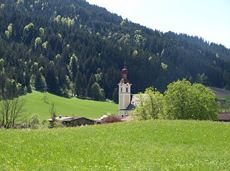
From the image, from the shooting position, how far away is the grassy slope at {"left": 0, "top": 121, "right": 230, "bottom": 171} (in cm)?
2336

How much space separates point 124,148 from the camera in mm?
30719

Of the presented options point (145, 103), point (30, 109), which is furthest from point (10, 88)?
point (145, 103)

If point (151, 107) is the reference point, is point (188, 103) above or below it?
above

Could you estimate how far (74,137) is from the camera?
3541 centimetres

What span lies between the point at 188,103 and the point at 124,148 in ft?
205

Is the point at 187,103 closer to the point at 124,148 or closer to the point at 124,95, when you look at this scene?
the point at 124,148

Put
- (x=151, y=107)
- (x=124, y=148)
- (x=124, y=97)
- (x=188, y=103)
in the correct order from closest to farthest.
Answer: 1. (x=124, y=148)
2. (x=188, y=103)
3. (x=151, y=107)
4. (x=124, y=97)

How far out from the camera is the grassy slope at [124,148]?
2336cm

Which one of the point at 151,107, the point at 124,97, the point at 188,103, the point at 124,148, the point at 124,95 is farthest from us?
the point at 124,97

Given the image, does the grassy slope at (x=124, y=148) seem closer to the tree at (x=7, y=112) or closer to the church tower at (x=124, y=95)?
the tree at (x=7, y=112)

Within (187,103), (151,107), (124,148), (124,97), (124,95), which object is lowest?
(124,148)

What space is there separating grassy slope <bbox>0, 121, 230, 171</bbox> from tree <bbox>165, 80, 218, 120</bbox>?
45648 millimetres

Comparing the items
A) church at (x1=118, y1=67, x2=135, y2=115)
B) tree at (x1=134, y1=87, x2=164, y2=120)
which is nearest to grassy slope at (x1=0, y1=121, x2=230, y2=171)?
tree at (x1=134, y1=87, x2=164, y2=120)

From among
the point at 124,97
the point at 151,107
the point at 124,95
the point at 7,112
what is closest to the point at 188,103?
the point at 151,107
